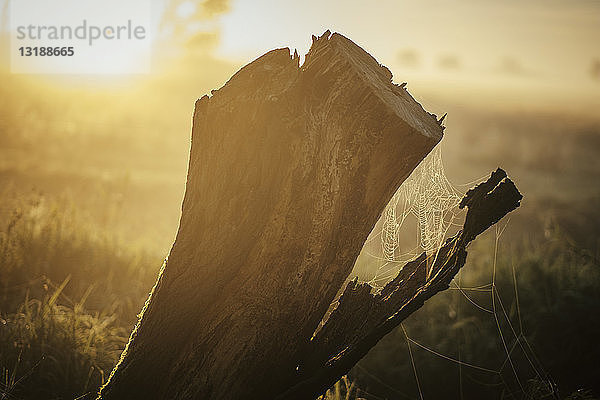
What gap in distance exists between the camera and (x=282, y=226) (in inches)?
83.7

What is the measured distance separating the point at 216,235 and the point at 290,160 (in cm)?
40

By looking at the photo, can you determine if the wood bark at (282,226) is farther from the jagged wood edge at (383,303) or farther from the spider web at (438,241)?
the spider web at (438,241)

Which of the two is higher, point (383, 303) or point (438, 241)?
point (438, 241)

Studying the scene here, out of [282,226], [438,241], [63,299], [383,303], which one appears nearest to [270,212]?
[282,226]

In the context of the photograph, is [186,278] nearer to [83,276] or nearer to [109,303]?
[109,303]

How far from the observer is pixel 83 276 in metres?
4.87

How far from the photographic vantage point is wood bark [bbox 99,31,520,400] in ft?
6.87

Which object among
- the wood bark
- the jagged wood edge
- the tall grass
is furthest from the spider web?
the tall grass

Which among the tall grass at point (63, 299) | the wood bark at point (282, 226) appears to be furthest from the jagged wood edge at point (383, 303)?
the tall grass at point (63, 299)

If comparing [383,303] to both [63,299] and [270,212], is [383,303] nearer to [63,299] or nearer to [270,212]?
[270,212]

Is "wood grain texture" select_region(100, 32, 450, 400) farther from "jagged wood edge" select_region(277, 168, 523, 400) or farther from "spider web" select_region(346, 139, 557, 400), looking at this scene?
"spider web" select_region(346, 139, 557, 400)

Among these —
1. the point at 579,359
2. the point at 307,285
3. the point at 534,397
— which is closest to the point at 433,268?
the point at 307,285

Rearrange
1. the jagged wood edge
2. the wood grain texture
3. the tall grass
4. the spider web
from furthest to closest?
the tall grass → the spider web → the jagged wood edge → the wood grain texture

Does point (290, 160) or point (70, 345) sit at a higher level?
point (290, 160)
